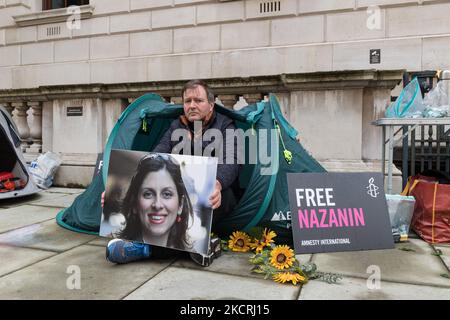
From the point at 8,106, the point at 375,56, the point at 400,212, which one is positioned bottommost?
the point at 400,212

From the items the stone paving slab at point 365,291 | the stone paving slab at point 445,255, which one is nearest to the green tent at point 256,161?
the stone paving slab at point 365,291

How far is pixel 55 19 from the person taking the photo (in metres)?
10.2

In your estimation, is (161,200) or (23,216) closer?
(161,200)

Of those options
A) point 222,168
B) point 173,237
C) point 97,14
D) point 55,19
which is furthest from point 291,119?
point 55,19

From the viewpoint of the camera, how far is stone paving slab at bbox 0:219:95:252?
3385 mm

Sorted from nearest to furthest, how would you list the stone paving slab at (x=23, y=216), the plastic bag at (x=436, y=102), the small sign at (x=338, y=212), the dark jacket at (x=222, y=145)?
the dark jacket at (x=222, y=145) → the small sign at (x=338, y=212) → the plastic bag at (x=436, y=102) → the stone paving slab at (x=23, y=216)

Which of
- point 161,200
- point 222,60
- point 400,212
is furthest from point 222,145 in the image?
point 222,60

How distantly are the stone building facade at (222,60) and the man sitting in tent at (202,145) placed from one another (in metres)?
2.33

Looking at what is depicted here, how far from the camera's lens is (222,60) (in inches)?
339

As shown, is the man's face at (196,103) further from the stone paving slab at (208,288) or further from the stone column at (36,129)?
the stone column at (36,129)

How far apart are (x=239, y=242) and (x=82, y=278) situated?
4.38ft

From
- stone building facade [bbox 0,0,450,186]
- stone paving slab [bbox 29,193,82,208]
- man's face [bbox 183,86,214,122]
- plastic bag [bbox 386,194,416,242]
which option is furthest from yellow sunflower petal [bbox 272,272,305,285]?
stone paving slab [bbox 29,193,82,208]

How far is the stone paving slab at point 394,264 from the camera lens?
263 cm

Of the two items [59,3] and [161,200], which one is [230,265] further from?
[59,3]
